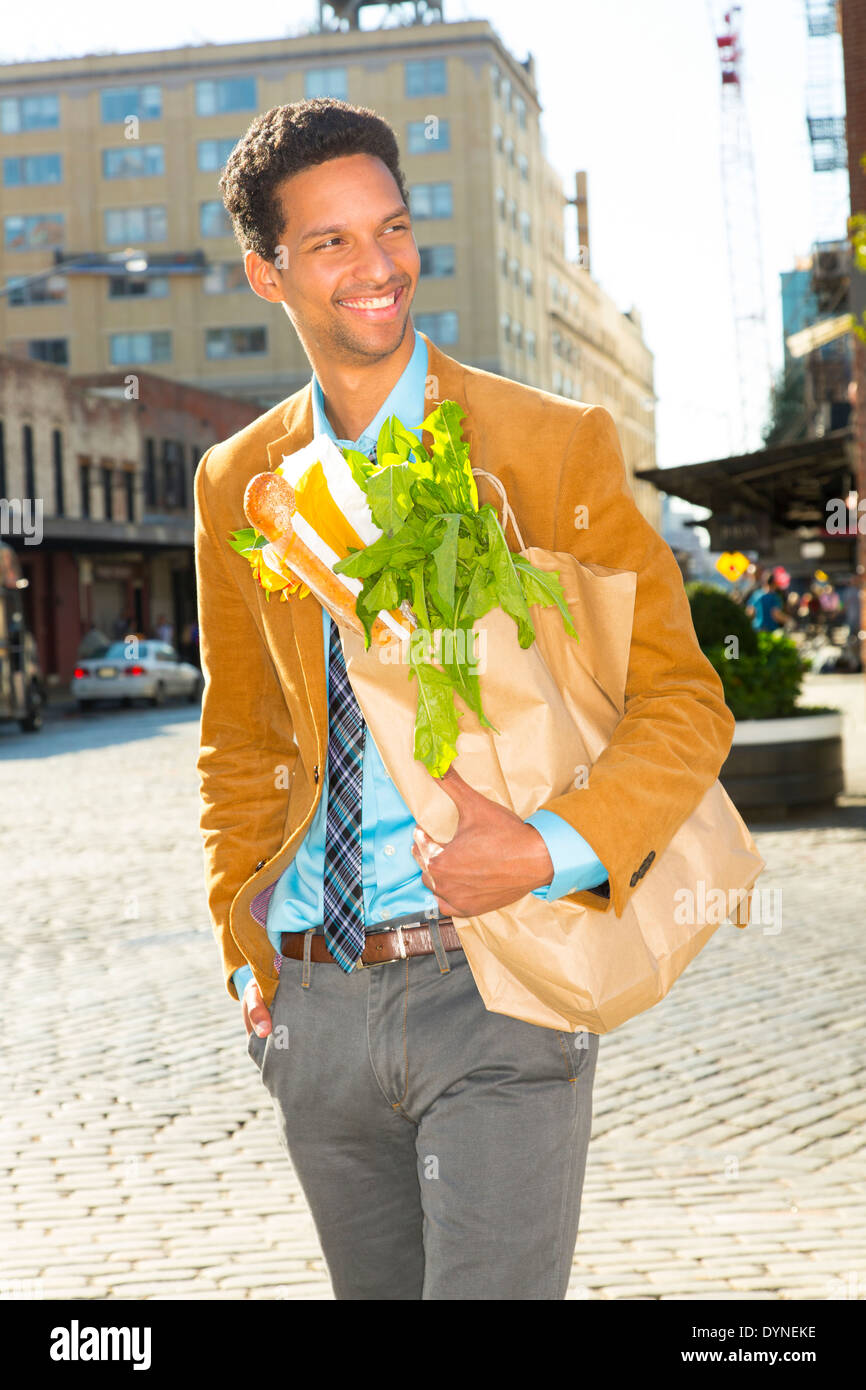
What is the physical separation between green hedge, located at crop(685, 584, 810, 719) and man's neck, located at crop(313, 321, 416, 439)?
11650 millimetres

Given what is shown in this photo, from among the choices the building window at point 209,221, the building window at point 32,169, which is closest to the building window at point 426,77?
the building window at point 209,221

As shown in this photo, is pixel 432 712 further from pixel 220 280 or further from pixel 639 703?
pixel 220 280

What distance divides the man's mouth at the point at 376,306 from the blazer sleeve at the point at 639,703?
349mm

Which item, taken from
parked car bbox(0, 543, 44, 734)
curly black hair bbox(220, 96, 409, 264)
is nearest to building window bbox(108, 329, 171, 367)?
parked car bbox(0, 543, 44, 734)

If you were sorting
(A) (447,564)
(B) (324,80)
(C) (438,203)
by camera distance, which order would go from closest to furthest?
1. (A) (447,564)
2. (C) (438,203)
3. (B) (324,80)

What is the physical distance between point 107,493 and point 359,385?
5311 cm

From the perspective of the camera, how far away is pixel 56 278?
78.0 metres

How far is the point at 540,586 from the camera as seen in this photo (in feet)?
6.86

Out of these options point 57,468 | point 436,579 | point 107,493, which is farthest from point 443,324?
point 436,579

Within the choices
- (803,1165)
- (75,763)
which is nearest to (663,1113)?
(803,1165)

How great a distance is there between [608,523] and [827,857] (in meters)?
9.70

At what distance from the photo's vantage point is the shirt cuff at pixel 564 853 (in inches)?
80.7

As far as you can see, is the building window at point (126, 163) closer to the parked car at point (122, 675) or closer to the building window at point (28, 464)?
the building window at point (28, 464)
